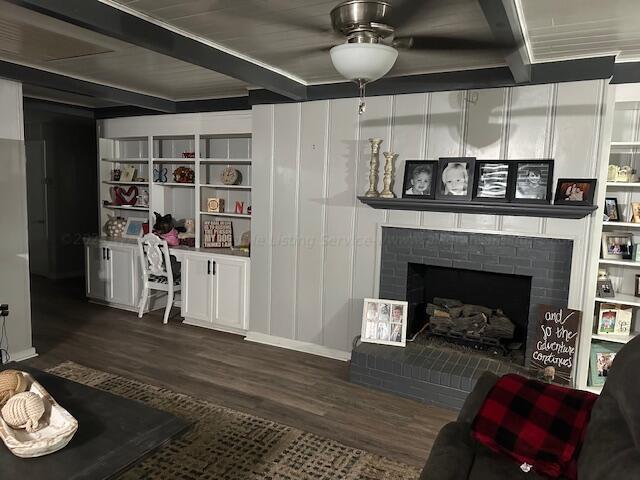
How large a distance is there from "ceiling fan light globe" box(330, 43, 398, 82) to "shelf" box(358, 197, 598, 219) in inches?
54.2

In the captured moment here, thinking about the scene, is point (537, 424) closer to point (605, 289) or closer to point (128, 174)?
point (605, 289)

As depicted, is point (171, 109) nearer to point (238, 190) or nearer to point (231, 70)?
point (238, 190)

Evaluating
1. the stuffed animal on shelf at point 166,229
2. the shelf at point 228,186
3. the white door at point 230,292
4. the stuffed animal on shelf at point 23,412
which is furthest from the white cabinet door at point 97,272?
the stuffed animal on shelf at point 23,412

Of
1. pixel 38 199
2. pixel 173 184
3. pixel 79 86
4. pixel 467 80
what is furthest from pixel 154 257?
pixel 467 80

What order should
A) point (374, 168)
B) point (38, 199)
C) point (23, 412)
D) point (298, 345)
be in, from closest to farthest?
point (23, 412) → point (374, 168) → point (298, 345) → point (38, 199)

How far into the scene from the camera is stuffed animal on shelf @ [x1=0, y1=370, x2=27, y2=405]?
189 centimetres

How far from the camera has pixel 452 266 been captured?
3566 millimetres

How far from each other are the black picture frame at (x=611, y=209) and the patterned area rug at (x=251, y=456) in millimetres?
2189

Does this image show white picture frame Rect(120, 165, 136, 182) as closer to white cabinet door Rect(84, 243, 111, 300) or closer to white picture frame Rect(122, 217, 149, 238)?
white picture frame Rect(122, 217, 149, 238)

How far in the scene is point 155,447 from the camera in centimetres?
176

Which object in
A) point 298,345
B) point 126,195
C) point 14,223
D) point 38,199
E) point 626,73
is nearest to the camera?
point 626,73

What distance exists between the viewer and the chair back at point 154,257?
4.88 m

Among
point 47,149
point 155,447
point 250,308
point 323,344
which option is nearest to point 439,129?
point 323,344

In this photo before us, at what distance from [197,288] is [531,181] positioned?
10.5ft
